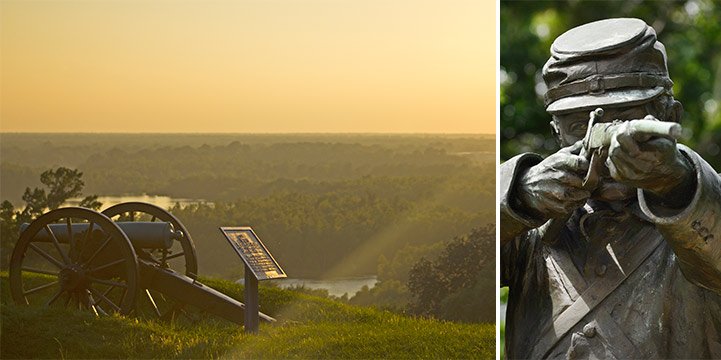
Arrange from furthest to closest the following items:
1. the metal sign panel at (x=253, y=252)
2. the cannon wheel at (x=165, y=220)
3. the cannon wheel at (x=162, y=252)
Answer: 1. the metal sign panel at (x=253, y=252)
2. the cannon wheel at (x=165, y=220)
3. the cannon wheel at (x=162, y=252)

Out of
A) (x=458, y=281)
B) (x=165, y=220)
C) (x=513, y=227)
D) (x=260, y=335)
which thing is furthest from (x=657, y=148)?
(x=458, y=281)

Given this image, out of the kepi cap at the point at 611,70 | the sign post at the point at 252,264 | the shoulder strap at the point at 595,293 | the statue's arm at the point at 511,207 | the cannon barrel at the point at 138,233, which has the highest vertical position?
the kepi cap at the point at 611,70

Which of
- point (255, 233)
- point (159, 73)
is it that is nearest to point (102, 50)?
point (159, 73)

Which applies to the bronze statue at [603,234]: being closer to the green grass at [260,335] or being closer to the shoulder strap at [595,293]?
the shoulder strap at [595,293]

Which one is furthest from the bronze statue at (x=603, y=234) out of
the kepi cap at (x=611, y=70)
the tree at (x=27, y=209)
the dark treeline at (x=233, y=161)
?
the dark treeline at (x=233, y=161)

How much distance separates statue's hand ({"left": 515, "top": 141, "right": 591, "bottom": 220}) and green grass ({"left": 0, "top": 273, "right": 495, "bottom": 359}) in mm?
4109

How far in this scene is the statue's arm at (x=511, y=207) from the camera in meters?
1.49

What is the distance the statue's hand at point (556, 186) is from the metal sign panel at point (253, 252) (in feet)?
13.9

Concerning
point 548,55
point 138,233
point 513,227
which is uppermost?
point 548,55

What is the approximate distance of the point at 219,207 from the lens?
5910mm

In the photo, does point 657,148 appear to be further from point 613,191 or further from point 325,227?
point 325,227

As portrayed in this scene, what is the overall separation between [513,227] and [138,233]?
13.8ft

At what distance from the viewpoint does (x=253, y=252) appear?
5812 mm

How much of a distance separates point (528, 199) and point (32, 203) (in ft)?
14.4
